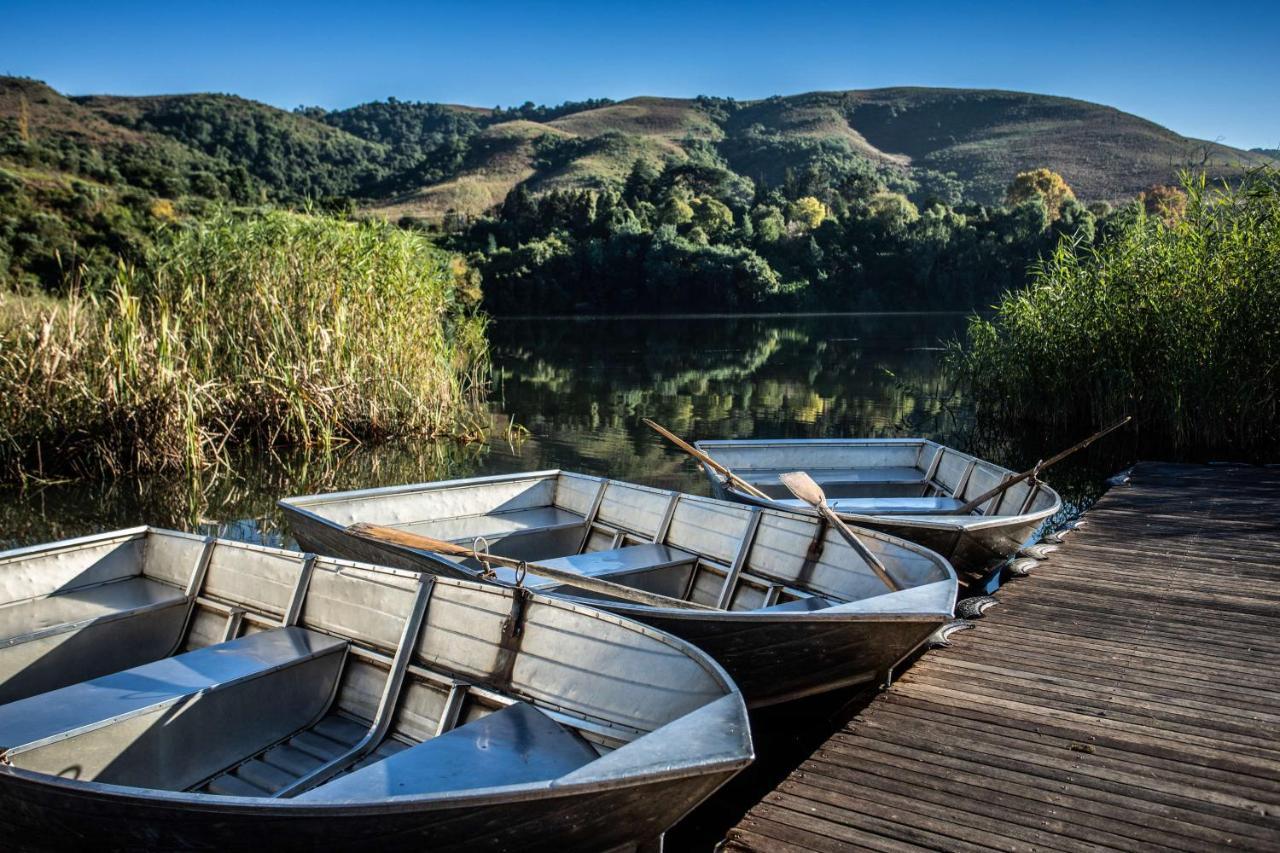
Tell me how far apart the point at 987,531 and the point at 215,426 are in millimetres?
8261

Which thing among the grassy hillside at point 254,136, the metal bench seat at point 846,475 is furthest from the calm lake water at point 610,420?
the grassy hillside at point 254,136

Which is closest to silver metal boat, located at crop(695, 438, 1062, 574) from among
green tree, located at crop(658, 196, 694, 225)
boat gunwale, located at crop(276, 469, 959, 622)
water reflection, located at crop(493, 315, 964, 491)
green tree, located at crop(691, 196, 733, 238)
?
boat gunwale, located at crop(276, 469, 959, 622)

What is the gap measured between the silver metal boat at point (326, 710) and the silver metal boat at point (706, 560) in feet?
1.99

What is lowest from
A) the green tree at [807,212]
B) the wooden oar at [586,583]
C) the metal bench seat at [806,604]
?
the metal bench seat at [806,604]

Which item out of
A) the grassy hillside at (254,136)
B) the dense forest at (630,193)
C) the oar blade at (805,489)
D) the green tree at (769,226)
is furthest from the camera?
the grassy hillside at (254,136)

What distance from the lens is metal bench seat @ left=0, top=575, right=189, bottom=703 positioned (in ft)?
14.1

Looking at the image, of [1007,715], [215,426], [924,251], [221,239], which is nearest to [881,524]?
[1007,715]

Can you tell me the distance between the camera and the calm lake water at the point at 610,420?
29.8ft

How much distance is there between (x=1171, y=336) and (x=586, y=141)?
89.3m

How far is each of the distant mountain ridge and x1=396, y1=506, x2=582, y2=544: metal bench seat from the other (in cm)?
3314

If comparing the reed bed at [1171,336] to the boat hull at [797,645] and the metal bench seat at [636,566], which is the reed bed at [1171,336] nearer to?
the metal bench seat at [636,566]

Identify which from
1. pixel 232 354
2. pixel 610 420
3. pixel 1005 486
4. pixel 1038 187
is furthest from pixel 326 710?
pixel 1038 187

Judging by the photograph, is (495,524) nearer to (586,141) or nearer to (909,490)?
(909,490)

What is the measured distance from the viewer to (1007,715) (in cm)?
392
